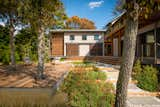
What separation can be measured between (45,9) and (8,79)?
5139 mm

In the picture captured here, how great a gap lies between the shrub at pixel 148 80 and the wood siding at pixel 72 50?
29.3 m

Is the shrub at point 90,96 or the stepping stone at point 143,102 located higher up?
the shrub at point 90,96

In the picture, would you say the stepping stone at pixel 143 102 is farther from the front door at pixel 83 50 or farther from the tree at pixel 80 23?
the tree at pixel 80 23

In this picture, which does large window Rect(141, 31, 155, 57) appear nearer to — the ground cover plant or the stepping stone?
the ground cover plant

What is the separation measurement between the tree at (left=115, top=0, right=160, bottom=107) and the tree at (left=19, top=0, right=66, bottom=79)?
9.36 m

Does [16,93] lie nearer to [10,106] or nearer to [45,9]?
[10,106]

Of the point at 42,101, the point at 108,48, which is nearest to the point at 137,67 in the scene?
the point at 42,101

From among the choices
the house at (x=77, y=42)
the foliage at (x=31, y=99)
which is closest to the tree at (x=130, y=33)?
the foliage at (x=31, y=99)

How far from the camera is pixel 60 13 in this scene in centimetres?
1673

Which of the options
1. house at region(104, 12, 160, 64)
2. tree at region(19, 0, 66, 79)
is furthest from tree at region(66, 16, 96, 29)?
tree at region(19, 0, 66, 79)

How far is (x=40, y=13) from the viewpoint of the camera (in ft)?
→ 50.2

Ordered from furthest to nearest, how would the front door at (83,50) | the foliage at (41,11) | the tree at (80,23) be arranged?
the tree at (80,23), the front door at (83,50), the foliage at (41,11)

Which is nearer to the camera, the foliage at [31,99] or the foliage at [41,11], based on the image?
the foliage at [31,99]

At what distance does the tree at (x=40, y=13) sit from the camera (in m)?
14.2
